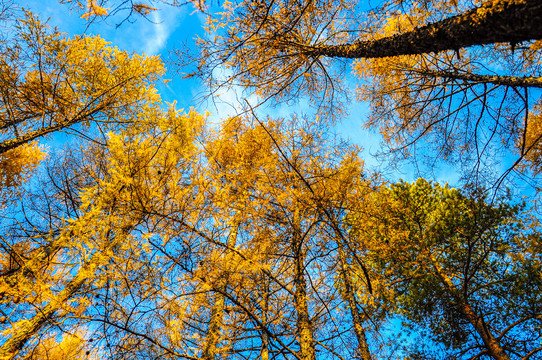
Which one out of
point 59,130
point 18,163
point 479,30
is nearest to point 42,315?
point 59,130

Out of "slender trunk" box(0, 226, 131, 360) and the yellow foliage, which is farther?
the yellow foliage

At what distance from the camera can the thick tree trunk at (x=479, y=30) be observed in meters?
1.48

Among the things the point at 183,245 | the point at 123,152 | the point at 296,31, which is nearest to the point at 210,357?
the point at 183,245

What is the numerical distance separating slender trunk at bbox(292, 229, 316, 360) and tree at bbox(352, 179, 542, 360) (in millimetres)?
1076

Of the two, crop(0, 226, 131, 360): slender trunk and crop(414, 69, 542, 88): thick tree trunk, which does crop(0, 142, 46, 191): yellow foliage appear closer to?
crop(0, 226, 131, 360): slender trunk

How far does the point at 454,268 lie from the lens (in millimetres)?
5551

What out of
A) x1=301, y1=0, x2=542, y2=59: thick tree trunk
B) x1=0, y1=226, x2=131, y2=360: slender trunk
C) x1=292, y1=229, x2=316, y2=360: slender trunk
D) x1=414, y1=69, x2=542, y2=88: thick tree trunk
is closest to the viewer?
x1=301, y1=0, x2=542, y2=59: thick tree trunk

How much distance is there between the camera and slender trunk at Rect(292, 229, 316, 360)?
3.16 m

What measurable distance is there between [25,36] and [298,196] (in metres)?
5.11

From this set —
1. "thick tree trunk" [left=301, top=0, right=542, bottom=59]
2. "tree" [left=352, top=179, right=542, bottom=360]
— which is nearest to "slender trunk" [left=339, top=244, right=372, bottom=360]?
"tree" [left=352, top=179, right=542, bottom=360]

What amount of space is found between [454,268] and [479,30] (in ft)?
19.0

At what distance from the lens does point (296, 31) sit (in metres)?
3.22

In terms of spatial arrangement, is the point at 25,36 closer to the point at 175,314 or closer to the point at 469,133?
the point at 175,314

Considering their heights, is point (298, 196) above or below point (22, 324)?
above
